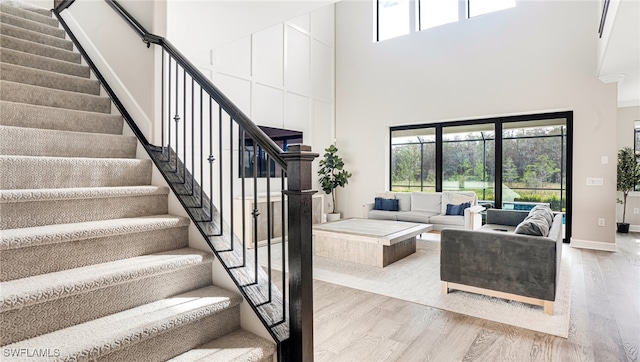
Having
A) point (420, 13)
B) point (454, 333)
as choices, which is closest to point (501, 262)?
point (454, 333)

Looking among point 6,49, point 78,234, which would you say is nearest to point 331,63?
point 6,49

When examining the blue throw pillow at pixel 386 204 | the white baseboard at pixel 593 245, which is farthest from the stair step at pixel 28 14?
the white baseboard at pixel 593 245

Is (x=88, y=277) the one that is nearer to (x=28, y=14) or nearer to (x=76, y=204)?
(x=76, y=204)

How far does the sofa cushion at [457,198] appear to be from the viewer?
6.07 m

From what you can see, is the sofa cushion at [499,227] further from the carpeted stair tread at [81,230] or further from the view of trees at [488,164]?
the carpeted stair tread at [81,230]

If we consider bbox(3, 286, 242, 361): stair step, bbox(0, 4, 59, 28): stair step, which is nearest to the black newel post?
bbox(3, 286, 242, 361): stair step

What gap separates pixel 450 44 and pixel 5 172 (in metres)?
6.90

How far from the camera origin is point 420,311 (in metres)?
2.88

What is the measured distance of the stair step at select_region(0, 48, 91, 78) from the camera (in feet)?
8.79

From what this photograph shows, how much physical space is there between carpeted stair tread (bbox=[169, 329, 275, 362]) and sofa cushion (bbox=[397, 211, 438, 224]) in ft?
15.9

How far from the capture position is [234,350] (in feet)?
4.99

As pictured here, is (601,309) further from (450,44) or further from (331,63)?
(331,63)

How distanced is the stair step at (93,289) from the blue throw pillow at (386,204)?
5.19m

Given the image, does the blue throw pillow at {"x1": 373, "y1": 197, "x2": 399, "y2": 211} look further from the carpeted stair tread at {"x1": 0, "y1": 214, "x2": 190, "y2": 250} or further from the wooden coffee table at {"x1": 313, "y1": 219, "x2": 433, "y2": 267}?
the carpeted stair tread at {"x1": 0, "y1": 214, "x2": 190, "y2": 250}
